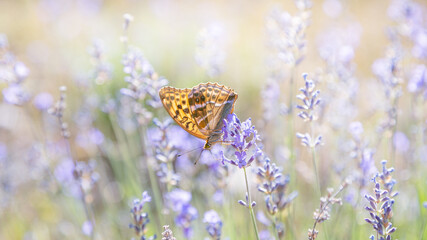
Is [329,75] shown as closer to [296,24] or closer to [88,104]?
[296,24]

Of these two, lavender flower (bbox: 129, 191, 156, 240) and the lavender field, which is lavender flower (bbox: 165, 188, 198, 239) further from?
lavender flower (bbox: 129, 191, 156, 240)

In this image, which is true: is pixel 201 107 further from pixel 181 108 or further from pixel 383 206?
pixel 383 206

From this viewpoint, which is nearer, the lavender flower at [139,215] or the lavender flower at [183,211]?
the lavender flower at [139,215]

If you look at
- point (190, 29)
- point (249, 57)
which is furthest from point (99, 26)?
point (249, 57)

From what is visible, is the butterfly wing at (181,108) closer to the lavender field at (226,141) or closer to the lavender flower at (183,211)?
the lavender field at (226,141)

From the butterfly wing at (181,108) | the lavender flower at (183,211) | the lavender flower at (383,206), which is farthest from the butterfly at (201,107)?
the lavender flower at (383,206)

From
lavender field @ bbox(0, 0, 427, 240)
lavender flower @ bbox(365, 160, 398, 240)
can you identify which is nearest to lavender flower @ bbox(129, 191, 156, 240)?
lavender field @ bbox(0, 0, 427, 240)

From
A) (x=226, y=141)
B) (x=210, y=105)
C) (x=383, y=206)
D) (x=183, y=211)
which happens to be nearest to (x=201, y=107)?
(x=210, y=105)
